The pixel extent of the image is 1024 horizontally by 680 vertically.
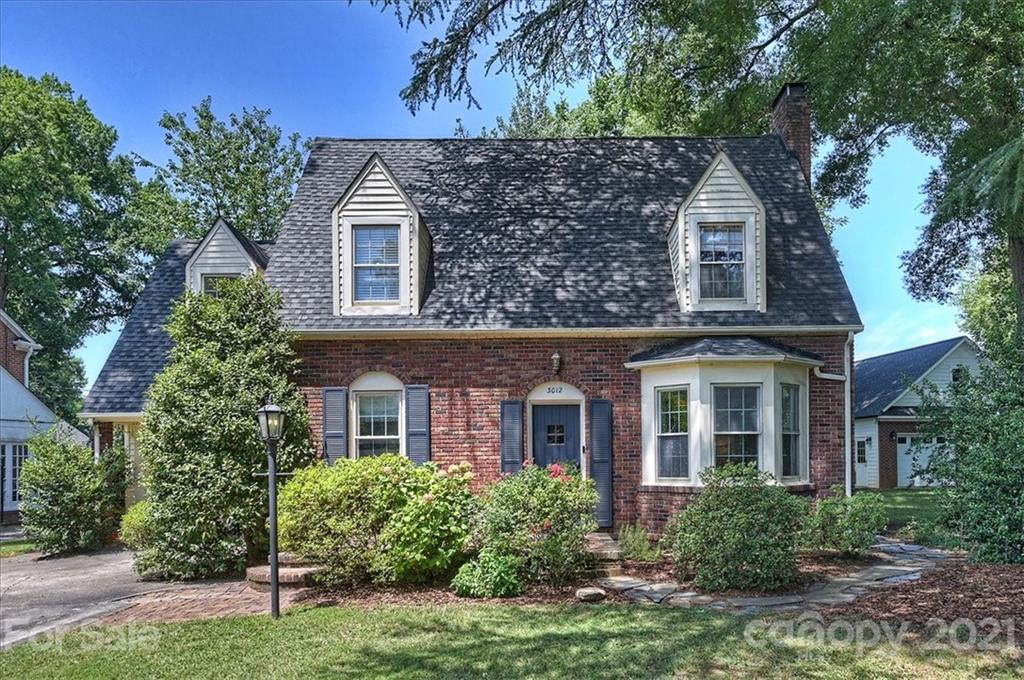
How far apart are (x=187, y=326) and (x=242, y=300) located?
91 centimetres

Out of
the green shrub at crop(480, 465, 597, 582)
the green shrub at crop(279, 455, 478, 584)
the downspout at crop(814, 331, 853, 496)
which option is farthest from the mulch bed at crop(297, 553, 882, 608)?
the downspout at crop(814, 331, 853, 496)

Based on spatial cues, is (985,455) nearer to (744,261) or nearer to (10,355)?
(744,261)

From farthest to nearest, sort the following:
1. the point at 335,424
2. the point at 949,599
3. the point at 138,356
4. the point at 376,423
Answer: the point at 138,356
the point at 376,423
the point at 335,424
the point at 949,599

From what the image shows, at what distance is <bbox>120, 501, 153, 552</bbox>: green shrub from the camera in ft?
32.4

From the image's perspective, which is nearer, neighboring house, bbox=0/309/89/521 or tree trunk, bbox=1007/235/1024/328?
tree trunk, bbox=1007/235/1024/328

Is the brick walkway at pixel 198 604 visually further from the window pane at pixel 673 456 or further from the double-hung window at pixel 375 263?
the window pane at pixel 673 456

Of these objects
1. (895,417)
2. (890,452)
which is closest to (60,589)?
(895,417)

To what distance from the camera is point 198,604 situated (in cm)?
823

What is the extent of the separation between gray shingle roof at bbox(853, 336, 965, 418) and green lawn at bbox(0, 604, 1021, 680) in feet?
74.6

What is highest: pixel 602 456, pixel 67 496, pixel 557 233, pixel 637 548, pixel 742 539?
pixel 557 233

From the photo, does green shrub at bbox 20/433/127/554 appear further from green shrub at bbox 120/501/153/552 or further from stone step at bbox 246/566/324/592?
stone step at bbox 246/566/324/592

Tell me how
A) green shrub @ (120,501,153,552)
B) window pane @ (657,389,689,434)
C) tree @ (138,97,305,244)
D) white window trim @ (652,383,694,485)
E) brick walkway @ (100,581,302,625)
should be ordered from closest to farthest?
brick walkway @ (100,581,302,625)
green shrub @ (120,501,153,552)
white window trim @ (652,383,694,485)
window pane @ (657,389,689,434)
tree @ (138,97,305,244)

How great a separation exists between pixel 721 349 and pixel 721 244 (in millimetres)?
2230

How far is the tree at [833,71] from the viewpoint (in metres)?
11.9
